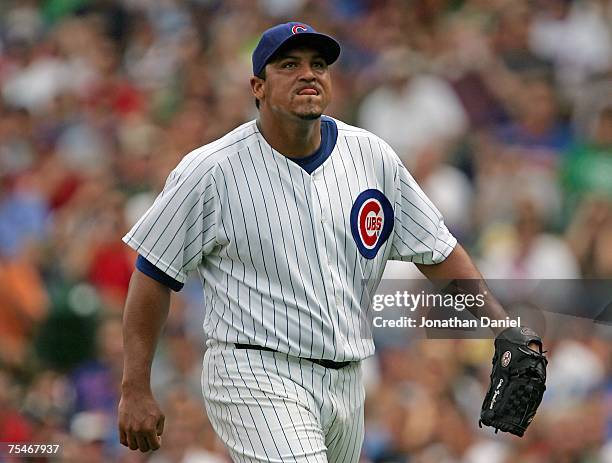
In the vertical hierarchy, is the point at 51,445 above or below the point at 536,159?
below

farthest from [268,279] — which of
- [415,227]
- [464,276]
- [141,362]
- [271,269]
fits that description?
[464,276]

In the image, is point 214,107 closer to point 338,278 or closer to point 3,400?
point 3,400

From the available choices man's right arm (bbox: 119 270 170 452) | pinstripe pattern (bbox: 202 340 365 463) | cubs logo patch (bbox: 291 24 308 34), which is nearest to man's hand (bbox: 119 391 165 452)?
man's right arm (bbox: 119 270 170 452)

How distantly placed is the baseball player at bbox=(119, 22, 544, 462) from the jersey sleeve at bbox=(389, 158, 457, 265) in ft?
0.49

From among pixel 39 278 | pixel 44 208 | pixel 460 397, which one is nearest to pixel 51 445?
pixel 39 278

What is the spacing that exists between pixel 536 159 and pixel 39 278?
3.16 metres

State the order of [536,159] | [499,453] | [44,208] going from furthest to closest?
[44,208]
[536,159]
[499,453]

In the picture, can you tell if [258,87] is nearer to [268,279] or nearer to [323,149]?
[323,149]

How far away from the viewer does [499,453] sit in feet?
20.6

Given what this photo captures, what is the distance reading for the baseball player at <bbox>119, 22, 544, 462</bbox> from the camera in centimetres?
357

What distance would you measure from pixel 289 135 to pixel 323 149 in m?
0.14

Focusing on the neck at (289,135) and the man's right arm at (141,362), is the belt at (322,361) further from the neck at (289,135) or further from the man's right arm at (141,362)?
the neck at (289,135)

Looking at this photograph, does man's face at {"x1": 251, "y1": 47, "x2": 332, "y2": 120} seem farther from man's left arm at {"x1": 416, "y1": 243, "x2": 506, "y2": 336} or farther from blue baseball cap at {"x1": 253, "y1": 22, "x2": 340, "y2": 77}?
man's left arm at {"x1": 416, "y1": 243, "x2": 506, "y2": 336}

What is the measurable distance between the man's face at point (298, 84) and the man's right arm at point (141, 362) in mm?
708
